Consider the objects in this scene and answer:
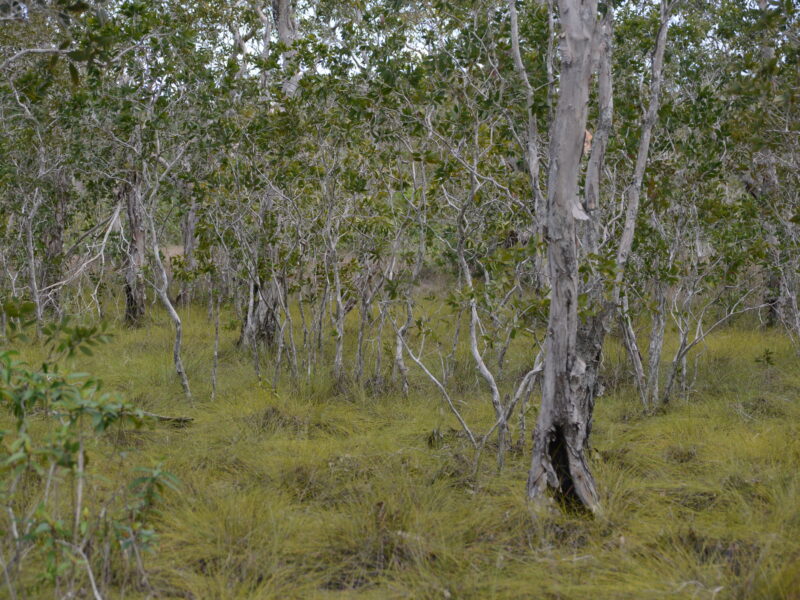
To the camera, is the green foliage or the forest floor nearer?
the green foliage

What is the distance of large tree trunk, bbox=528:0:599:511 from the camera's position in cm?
431

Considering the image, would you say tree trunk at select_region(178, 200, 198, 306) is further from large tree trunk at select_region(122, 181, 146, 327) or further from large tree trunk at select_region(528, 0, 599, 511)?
large tree trunk at select_region(528, 0, 599, 511)

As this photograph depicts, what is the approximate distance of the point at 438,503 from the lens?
15.9ft

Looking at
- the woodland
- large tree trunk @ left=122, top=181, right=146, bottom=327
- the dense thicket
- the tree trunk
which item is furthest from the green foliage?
the tree trunk

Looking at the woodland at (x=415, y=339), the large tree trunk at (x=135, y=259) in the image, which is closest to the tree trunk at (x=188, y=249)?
the large tree trunk at (x=135, y=259)

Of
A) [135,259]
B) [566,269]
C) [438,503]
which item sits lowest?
[438,503]

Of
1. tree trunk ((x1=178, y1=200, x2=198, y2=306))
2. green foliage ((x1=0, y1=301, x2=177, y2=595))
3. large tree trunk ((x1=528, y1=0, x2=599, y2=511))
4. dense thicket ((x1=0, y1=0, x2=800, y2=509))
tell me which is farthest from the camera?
tree trunk ((x1=178, y1=200, x2=198, y2=306))

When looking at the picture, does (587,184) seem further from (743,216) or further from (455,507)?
(743,216)

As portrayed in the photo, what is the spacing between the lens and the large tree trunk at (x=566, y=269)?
14.1ft

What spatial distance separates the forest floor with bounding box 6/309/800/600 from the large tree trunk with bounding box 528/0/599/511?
29cm

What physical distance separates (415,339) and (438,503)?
19.4 ft

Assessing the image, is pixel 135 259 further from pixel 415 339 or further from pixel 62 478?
pixel 62 478

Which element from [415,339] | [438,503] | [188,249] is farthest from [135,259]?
[438,503]

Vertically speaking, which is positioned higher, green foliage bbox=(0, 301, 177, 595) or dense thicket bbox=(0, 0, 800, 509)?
dense thicket bbox=(0, 0, 800, 509)
